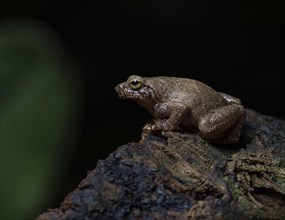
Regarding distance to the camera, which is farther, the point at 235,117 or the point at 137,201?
the point at 235,117

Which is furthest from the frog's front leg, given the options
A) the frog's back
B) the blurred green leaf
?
the blurred green leaf

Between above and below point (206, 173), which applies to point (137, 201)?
below

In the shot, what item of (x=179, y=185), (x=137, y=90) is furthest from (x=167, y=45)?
(x=179, y=185)

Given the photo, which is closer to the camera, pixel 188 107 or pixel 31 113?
pixel 188 107

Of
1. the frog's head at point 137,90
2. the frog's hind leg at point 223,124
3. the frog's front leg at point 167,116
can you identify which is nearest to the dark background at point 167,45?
the frog's head at point 137,90

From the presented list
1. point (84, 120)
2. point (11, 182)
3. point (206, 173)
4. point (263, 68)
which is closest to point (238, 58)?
point (263, 68)

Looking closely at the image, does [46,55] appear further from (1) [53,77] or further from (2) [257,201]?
(2) [257,201]

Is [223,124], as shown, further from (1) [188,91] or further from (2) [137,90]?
(2) [137,90]
